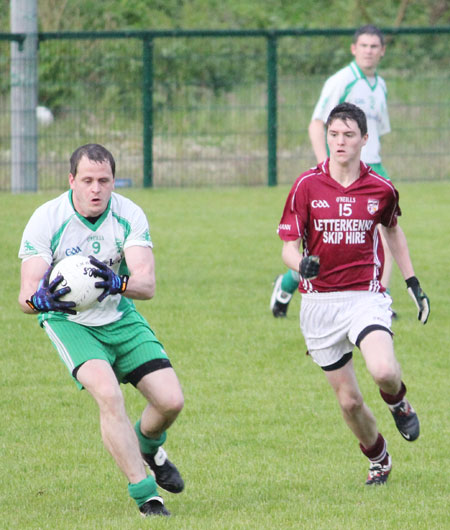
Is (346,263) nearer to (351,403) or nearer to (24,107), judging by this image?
(351,403)

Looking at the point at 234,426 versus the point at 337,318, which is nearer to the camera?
the point at 337,318

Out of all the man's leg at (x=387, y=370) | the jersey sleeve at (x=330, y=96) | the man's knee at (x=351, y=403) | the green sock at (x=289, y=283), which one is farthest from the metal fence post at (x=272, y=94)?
the man's knee at (x=351, y=403)

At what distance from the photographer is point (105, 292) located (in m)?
5.64

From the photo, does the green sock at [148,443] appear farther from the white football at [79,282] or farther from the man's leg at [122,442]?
the white football at [79,282]

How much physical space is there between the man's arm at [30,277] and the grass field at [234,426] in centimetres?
105

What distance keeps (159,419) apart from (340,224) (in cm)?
145

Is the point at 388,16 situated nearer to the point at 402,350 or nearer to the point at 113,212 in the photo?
the point at 402,350

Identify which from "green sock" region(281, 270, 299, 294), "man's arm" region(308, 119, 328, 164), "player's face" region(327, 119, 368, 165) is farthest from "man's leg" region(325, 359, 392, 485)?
"green sock" region(281, 270, 299, 294)

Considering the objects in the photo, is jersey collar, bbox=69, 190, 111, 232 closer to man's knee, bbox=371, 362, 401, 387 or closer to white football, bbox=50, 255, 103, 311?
white football, bbox=50, 255, 103, 311

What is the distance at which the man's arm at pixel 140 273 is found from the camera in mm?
5781

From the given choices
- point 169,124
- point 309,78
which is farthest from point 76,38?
point 309,78

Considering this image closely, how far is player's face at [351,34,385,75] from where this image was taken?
33.1 ft

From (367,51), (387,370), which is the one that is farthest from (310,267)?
(367,51)

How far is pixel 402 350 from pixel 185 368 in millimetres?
1802
